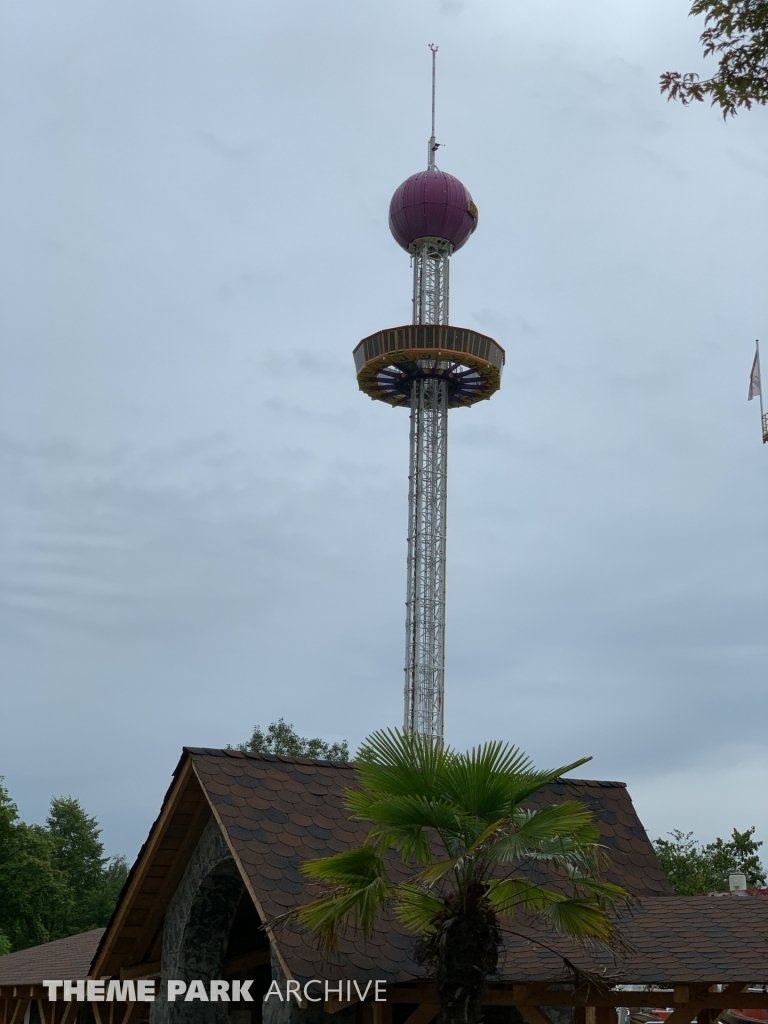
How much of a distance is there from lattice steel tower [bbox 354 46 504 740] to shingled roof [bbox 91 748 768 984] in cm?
4178

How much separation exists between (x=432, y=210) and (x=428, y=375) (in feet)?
24.9

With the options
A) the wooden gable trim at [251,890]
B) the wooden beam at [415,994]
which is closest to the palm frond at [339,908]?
the wooden gable trim at [251,890]

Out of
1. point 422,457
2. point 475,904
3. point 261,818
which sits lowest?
point 475,904

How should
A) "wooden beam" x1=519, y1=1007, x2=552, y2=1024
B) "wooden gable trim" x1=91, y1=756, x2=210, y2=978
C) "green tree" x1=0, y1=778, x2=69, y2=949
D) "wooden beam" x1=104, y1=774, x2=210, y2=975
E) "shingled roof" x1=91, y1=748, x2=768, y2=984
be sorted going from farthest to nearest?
"green tree" x1=0, y1=778, x2=69, y2=949 < "wooden beam" x1=104, y1=774, x2=210, y2=975 < "wooden gable trim" x1=91, y1=756, x2=210, y2=978 < "wooden beam" x1=519, y1=1007, x2=552, y2=1024 < "shingled roof" x1=91, y1=748, x2=768, y2=984

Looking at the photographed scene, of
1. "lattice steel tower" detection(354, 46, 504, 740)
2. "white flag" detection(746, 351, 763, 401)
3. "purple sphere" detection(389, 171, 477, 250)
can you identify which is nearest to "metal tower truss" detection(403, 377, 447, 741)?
"lattice steel tower" detection(354, 46, 504, 740)

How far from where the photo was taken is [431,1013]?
43.3ft

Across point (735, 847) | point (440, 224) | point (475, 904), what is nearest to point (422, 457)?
point (440, 224)

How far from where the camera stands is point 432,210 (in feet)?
202

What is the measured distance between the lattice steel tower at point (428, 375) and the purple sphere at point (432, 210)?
0.05m

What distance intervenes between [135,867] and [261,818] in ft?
7.33

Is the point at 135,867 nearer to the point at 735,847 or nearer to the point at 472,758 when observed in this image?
the point at 472,758

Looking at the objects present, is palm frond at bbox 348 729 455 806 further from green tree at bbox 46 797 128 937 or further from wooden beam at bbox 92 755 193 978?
green tree at bbox 46 797 128 937

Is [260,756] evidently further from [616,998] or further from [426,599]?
[426,599]

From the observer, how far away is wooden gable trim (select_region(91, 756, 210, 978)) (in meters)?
14.8
